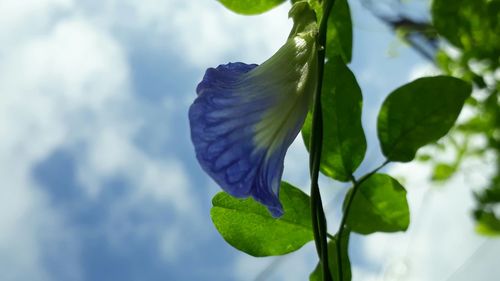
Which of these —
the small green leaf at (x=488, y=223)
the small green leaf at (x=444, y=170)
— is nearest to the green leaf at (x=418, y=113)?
the small green leaf at (x=488, y=223)

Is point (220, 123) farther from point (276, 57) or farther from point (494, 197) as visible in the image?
point (494, 197)

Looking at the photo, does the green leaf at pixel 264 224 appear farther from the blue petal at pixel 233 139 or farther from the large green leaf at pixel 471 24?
the large green leaf at pixel 471 24

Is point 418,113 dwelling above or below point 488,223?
above

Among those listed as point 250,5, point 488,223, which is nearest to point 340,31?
point 250,5

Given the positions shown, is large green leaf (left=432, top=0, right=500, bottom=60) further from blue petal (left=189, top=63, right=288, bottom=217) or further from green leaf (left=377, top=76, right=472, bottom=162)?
blue petal (left=189, top=63, right=288, bottom=217)

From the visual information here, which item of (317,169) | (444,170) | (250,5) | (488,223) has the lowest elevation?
(488,223)

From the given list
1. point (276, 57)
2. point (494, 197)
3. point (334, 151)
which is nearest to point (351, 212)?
point (334, 151)

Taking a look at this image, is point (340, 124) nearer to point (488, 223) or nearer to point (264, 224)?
point (264, 224)
